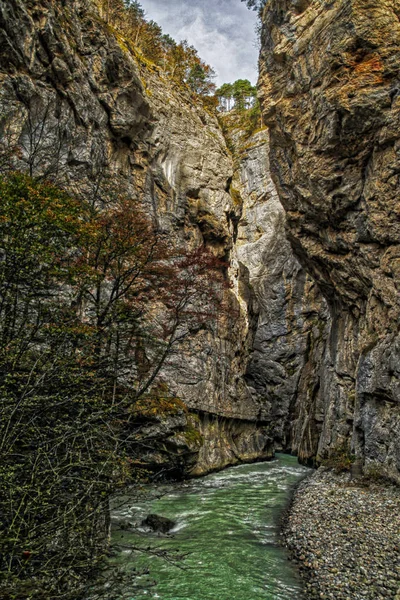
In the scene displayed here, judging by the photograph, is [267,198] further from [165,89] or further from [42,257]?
[42,257]

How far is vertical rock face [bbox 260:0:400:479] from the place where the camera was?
16.3 m

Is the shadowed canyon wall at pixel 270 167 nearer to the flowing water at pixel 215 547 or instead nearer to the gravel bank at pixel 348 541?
the flowing water at pixel 215 547

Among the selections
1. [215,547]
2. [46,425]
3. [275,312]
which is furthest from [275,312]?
[46,425]

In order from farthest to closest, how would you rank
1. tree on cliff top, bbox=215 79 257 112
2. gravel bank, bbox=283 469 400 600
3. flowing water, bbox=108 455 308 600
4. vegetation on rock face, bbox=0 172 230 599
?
tree on cliff top, bbox=215 79 257 112 < flowing water, bbox=108 455 308 600 < gravel bank, bbox=283 469 400 600 < vegetation on rock face, bbox=0 172 230 599

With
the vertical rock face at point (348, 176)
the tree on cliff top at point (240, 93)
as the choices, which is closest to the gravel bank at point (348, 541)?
the vertical rock face at point (348, 176)

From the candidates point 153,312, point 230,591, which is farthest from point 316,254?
point 230,591

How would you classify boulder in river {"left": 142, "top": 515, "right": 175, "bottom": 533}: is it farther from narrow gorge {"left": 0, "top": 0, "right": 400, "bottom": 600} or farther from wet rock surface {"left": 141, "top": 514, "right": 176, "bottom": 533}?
narrow gorge {"left": 0, "top": 0, "right": 400, "bottom": 600}

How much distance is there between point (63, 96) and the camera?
20.9 m

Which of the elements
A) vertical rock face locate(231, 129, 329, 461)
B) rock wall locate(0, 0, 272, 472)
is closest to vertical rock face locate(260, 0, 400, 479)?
rock wall locate(0, 0, 272, 472)

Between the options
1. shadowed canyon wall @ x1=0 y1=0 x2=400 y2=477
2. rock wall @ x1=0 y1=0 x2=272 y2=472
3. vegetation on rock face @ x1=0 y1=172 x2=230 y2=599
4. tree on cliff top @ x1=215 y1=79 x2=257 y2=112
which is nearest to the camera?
vegetation on rock face @ x1=0 y1=172 x2=230 y2=599

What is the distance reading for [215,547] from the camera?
1016 cm

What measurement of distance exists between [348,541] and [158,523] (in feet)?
18.6

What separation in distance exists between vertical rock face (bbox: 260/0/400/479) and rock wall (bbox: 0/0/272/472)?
24.3 feet

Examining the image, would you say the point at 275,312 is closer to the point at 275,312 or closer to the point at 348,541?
the point at 275,312
